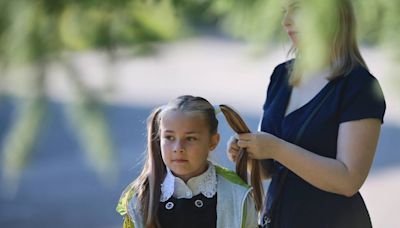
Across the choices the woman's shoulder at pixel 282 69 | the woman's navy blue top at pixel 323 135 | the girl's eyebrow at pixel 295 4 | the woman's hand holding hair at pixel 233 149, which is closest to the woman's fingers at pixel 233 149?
the woman's hand holding hair at pixel 233 149

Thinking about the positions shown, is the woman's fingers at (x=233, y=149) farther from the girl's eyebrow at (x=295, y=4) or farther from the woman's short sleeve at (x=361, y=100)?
the girl's eyebrow at (x=295, y=4)

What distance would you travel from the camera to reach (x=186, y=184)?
6.23 ft

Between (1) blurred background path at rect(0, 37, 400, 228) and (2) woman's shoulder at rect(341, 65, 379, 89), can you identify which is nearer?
(1) blurred background path at rect(0, 37, 400, 228)

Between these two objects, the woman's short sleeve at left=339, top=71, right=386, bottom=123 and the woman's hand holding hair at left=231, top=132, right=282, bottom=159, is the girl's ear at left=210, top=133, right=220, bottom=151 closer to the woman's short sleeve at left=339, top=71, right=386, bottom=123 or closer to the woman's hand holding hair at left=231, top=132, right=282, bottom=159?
the woman's hand holding hair at left=231, top=132, right=282, bottom=159

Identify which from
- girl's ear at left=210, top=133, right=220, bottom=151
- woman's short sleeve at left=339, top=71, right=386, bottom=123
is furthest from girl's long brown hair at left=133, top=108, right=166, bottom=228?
woman's short sleeve at left=339, top=71, right=386, bottom=123

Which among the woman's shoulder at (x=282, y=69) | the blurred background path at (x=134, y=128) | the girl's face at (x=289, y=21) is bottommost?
the blurred background path at (x=134, y=128)

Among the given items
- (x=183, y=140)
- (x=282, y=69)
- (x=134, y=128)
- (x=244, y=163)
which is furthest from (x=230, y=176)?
(x=134, y=128)

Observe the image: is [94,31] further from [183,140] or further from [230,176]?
[230,176]

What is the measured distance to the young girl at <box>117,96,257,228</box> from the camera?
186 centimetres

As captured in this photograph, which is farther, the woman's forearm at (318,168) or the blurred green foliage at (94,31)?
the woman's forearm at (318,168)

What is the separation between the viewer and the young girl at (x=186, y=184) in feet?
6.10

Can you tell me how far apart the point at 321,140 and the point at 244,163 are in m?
0.18

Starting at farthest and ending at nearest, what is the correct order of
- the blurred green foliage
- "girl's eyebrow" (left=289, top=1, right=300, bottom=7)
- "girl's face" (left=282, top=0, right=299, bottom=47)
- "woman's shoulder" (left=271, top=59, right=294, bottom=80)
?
"woman's shoulder" (left=271, top=59, right=294, bottom=80) → "girl's face" (left=282, top=0, right=299, bottom=47) → "girl's eyebrow" (left=289, top=1, right=300, bottom=7) → the blurred green foliage

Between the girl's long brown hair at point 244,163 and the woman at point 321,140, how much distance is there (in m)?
0.02
